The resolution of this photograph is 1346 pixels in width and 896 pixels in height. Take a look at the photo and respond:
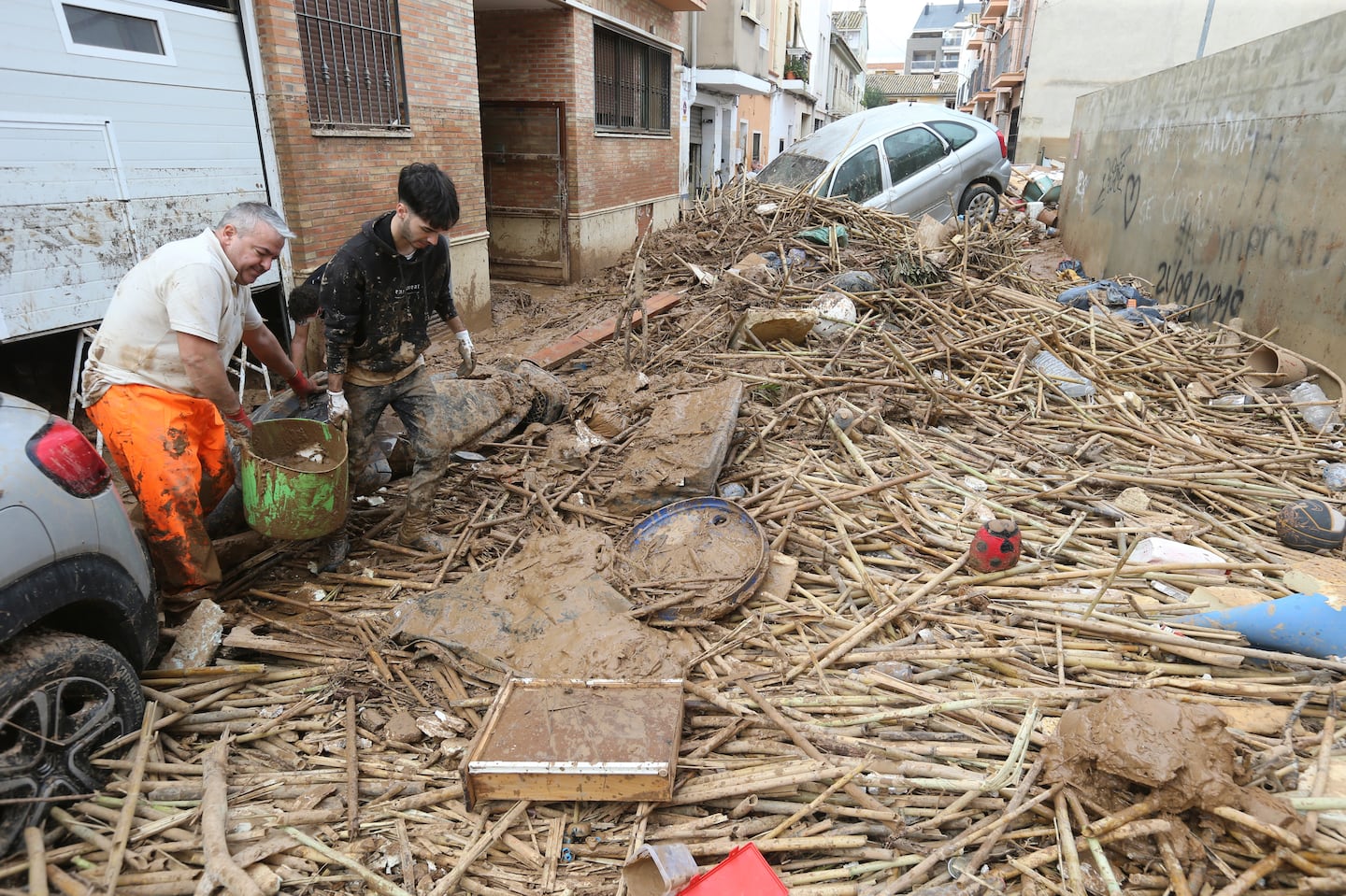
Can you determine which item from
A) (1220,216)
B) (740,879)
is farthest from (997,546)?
(1220,216)

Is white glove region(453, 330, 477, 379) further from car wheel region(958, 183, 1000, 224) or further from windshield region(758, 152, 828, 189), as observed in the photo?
car wheel region(958, 183, 1000, 224)

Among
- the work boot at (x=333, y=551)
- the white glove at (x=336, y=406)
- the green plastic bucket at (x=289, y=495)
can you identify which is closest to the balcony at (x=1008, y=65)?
the white glove at (x=336, y=406)

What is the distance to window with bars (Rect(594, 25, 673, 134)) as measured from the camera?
12.7 m

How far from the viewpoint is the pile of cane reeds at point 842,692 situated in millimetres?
2264

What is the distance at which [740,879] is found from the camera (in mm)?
2018

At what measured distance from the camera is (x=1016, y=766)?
252 centimetres

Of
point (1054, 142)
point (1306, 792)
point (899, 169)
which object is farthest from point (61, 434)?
point (1054, 142)

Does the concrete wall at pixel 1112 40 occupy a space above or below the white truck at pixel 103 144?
above

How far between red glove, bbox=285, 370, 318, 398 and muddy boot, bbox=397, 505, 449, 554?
0.87m

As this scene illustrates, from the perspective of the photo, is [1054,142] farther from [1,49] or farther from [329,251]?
[1,49]

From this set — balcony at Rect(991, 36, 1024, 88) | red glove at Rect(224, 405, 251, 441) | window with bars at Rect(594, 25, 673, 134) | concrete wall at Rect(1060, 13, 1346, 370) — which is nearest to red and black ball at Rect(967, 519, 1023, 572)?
red glove at Rect(224, 405, 251, 441)

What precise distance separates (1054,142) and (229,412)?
25.8 metres

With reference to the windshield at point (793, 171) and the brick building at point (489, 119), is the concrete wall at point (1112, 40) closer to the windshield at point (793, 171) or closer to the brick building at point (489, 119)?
the brick building at point (489, 119)

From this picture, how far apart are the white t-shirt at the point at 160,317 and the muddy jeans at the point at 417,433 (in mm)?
1048
